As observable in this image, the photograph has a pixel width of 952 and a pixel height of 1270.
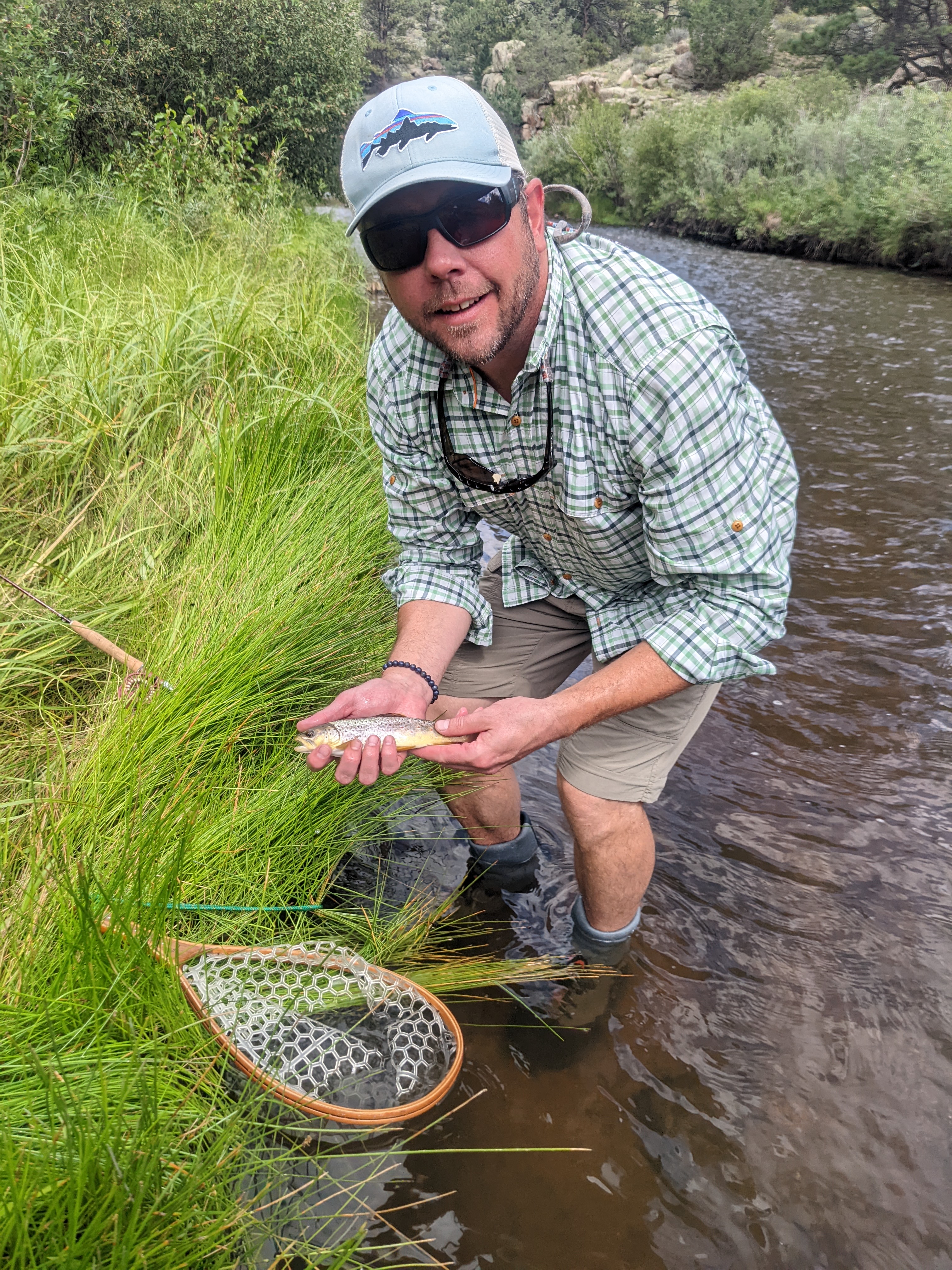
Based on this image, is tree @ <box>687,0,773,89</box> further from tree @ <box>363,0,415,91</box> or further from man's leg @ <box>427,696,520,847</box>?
man's leg @ <box>427,696,520,847</box>

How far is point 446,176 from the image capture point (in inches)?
75.2

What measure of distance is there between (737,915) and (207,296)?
426 cm

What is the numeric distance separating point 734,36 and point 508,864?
54412 mm

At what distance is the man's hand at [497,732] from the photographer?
2025 millimetres

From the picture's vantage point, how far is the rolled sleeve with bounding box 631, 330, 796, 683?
200 cm

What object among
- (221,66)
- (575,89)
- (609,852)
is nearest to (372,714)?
(609,852)

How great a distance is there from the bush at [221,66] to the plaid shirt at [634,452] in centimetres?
1165

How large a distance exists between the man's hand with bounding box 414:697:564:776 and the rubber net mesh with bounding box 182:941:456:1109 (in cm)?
59

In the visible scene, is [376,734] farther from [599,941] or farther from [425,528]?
[599,941]

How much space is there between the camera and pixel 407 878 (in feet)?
9.45

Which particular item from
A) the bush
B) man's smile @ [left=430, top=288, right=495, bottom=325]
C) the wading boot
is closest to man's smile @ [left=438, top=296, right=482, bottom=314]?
man's smile @ [left=430, top=288, right=495, bottom=325]

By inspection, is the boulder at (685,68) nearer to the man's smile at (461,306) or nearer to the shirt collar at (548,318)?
the shirt collar at (548,318)

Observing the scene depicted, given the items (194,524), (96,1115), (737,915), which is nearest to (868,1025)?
(737,915)

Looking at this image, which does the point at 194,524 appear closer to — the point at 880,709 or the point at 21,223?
the point at 880,709
